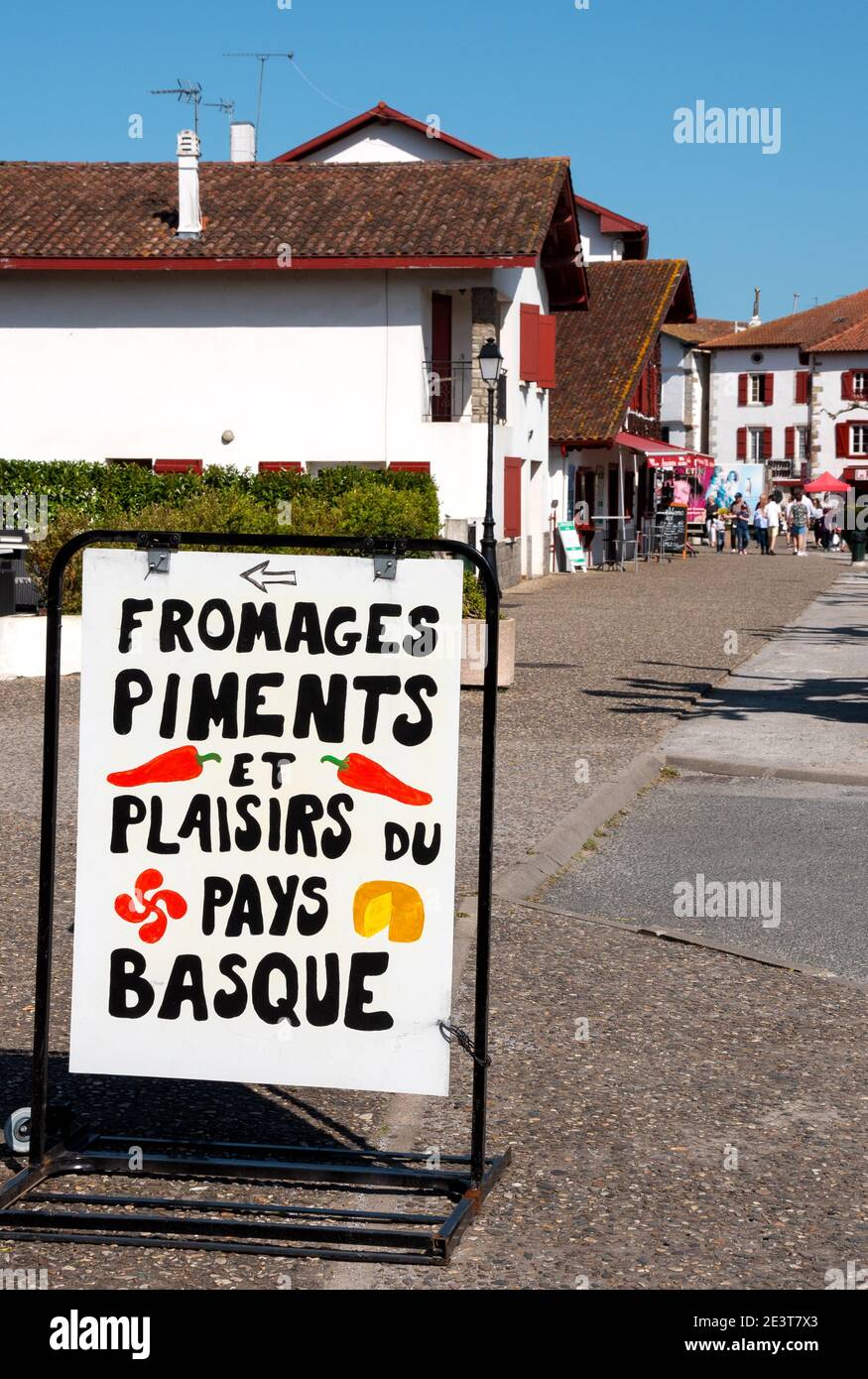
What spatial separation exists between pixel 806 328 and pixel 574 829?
284 feet

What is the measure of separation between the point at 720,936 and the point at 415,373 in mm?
23402

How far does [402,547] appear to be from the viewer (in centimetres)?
395

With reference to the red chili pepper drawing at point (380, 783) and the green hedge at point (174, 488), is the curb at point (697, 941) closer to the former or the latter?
the red chili pepper drawing at point (380, 783)

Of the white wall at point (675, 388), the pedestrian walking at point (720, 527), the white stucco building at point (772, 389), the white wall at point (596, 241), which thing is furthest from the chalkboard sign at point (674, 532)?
Answer: the white stucco building at point (772, 389)

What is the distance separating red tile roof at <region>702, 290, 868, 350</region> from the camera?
89750mm

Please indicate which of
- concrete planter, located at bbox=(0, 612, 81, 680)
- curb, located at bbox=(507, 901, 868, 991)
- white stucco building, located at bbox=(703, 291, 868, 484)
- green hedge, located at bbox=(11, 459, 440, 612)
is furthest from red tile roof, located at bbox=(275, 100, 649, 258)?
white stucco building, located at bbox=(703, 291, 868, 484)

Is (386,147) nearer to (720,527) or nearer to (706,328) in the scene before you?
(720,527)

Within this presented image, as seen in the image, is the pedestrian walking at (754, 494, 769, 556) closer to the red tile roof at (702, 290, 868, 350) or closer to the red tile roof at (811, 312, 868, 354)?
the red tile roof at (811, 312, 868, 354)

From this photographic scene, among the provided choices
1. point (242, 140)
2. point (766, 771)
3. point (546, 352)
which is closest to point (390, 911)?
point (766, 771)

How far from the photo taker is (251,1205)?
4.03 meters
